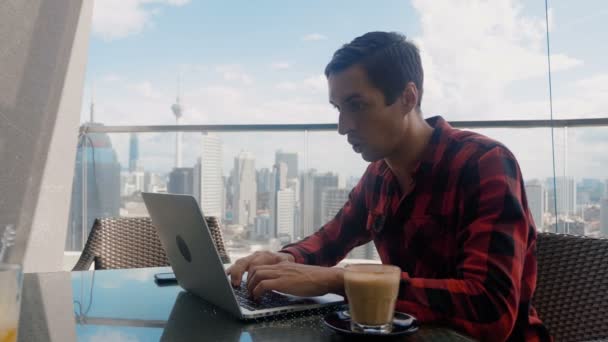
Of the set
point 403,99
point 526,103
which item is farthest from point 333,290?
point 526,103

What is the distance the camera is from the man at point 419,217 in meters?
1.04

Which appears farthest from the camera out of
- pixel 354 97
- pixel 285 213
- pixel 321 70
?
pixel 285 213

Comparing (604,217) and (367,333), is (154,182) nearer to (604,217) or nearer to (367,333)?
(604,217)

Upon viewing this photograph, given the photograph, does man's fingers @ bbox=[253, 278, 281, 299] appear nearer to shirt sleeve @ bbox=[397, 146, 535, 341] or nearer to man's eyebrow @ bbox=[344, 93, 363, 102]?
shirt sleeve @ bbox=[397, 146, 535, 341]

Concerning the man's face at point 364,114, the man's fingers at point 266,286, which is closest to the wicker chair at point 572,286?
the man's face at point 364,114

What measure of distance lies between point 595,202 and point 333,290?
287cm

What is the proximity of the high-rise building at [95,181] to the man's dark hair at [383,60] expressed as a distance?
304cm

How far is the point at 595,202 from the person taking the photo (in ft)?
11.1

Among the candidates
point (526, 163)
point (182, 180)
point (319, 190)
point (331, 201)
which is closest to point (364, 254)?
point (331, 201)

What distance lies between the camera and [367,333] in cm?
86

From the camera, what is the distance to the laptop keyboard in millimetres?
1050

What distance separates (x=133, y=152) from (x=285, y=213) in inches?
48.7

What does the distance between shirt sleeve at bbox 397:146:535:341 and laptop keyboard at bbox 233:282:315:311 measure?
8.3 inches

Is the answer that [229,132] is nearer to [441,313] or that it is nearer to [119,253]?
[119,253]
